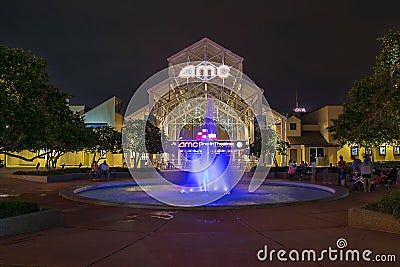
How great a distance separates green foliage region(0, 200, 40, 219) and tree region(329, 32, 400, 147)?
7897mm

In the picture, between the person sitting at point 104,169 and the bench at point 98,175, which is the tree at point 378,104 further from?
the bench at point 98,175

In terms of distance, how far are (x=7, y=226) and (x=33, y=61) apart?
4.21 m

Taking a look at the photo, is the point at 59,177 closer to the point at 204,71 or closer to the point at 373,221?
the point at 373,221

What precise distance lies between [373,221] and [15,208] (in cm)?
815

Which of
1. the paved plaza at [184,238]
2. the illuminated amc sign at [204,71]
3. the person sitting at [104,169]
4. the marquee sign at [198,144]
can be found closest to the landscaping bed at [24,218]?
the paved plaza at [184,238]

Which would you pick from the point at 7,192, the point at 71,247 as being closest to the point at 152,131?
the point at 7,192

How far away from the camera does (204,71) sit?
141ft

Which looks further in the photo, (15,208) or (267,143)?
(267,143)

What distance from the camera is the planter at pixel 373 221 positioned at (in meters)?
8.69

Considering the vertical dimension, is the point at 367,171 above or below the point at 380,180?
above

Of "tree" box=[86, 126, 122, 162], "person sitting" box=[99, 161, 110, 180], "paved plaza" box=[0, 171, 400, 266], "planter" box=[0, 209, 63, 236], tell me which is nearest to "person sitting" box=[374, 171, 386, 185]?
"paved plaza" box=[0, 171, 400, 266]

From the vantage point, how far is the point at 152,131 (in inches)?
1407

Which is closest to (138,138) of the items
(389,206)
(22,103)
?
(22,103)

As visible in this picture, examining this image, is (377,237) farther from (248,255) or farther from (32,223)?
(32,223)
